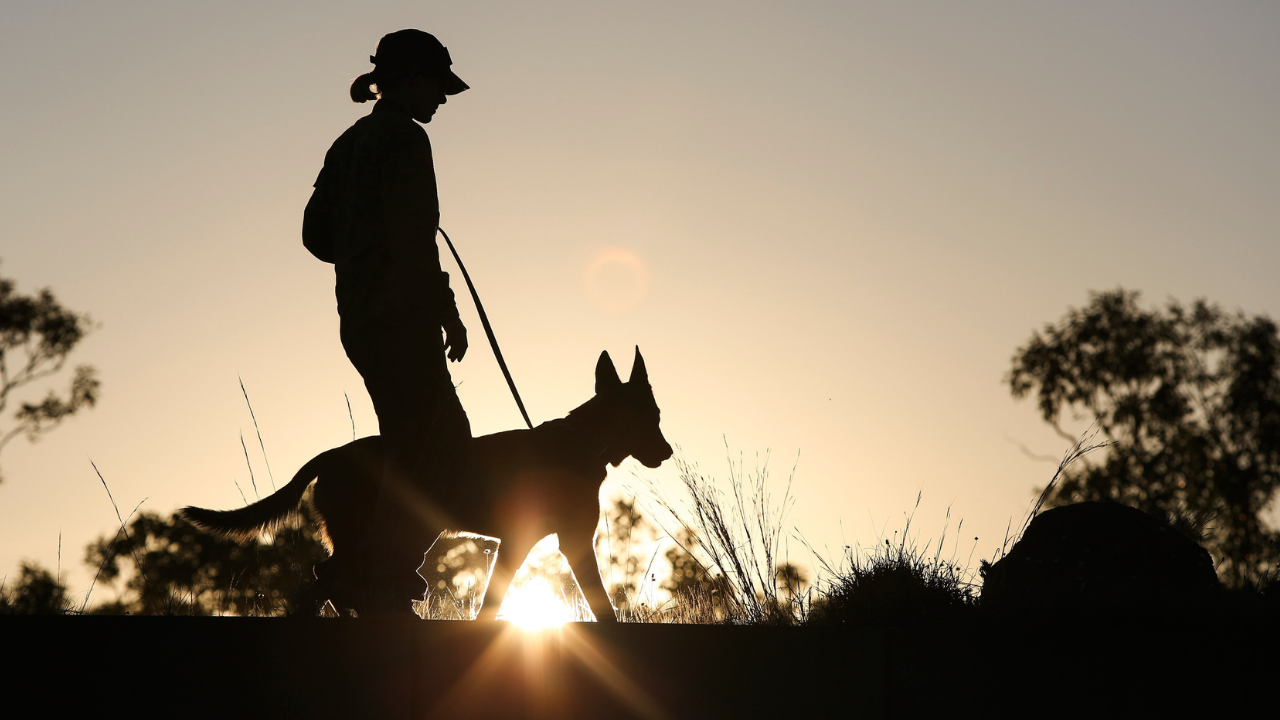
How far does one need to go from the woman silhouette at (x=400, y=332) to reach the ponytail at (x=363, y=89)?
0.31 m

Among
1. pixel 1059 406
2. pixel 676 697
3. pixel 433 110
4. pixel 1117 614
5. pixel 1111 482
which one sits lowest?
pixel 676 697

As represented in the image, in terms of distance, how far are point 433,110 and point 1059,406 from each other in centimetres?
2716

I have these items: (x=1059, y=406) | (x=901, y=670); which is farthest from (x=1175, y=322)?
(x=901, y=670)

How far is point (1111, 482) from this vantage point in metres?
27.5

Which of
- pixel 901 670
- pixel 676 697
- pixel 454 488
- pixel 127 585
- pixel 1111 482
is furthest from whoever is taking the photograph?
pixel 1111 482

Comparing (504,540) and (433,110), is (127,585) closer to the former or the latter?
(504,540)

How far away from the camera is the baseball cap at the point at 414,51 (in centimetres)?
415

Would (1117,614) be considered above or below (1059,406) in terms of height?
below

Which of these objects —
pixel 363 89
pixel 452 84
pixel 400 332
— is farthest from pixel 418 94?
pixel 400 332

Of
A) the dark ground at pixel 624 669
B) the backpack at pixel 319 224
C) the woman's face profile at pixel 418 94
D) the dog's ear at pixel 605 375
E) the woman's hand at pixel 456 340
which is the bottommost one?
the dark ground at pixel 624 669

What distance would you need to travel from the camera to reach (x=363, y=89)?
171 inches

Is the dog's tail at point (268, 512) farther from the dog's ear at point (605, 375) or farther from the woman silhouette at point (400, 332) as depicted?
the dog's ear at point (605, 375)

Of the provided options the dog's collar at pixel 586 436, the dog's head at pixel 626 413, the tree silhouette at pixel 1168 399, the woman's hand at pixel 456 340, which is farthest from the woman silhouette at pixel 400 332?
the tree silhouette at pixel 1168 399

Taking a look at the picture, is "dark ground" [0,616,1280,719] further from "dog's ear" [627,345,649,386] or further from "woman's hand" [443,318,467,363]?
"dog's ear" [627,345,649,386]
